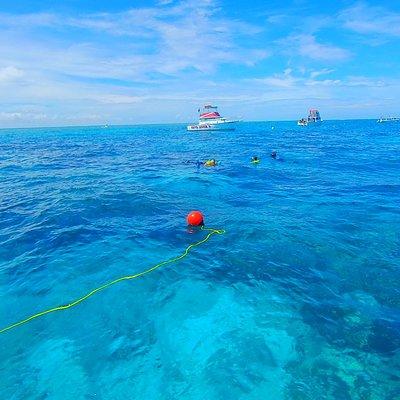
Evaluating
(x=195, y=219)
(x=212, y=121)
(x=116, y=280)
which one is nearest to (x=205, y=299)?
(x=116, y=280)

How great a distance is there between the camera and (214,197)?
24484 millimetres

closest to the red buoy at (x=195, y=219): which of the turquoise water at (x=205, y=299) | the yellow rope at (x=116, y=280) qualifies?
the yellow rope at (x=116, y=280)

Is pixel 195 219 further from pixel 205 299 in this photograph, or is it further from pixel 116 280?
pixel 205 299

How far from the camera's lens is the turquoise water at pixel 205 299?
865cm

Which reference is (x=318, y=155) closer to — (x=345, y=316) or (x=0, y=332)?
(x=345, y=316)

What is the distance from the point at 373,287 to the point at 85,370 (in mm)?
10161

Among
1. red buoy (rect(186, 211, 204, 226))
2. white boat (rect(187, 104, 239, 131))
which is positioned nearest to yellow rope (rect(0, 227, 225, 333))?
red buoy (rect(186, 211, 204, 226))

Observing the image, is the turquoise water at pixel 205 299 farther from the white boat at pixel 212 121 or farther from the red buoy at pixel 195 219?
the white boat at pixel 212 121

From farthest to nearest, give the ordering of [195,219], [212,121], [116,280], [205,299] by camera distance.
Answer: [212,121], [195,219], [116,280], [205,299]

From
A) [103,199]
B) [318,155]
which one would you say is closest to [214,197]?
[103,199]

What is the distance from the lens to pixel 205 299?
12.0 m

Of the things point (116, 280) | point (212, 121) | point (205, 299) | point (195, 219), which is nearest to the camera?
point (205, 299)

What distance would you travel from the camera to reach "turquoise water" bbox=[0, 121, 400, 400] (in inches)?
340

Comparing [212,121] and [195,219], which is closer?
[195,219]
